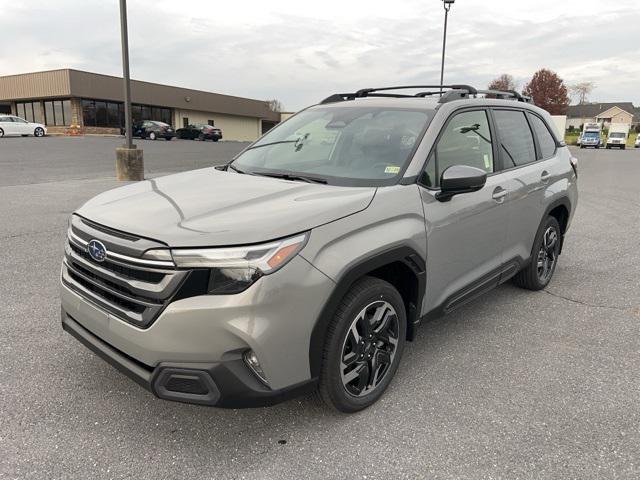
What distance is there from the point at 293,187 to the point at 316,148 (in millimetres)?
794

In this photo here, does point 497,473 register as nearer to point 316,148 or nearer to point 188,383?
point 188,383

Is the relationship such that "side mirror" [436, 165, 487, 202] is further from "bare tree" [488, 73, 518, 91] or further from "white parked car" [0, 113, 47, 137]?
"bare tree" [488, 73, 518, 91]

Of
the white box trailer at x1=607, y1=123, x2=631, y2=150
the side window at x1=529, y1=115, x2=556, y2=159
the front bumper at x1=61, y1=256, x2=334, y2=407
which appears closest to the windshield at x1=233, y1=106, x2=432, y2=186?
the front bumper at x1=61, y1=256, x2=334, y2=407

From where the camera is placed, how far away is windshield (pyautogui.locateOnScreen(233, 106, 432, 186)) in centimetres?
319

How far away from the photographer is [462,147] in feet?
11.7

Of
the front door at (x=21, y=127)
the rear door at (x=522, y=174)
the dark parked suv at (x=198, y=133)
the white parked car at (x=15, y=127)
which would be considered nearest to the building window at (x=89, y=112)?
the dark parked suv at (x=198, y=133)

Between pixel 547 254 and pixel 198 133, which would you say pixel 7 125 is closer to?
pixel 198 133

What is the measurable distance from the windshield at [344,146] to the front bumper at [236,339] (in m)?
0.97

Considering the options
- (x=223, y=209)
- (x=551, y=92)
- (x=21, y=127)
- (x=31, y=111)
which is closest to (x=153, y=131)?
(x=21, y=127)

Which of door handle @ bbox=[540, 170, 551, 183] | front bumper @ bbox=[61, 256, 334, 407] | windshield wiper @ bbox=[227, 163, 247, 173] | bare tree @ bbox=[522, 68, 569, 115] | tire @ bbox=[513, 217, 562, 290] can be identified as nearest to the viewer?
front bumper @ bbox=[61, 256, 334, 407]

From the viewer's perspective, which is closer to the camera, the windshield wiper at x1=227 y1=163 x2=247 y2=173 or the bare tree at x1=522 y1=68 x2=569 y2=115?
the windshield wiper at x1=227 y1=163 x2=247 y2=173

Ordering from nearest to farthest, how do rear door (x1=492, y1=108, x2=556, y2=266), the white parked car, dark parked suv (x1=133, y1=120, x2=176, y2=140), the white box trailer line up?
1. rear door (x1=492, y1=108, x2=556, y2=266)
2. the white parked car
3. dark parked suv (x1=133, y1=120, x2=176, y2=140)
4. the white box trailer

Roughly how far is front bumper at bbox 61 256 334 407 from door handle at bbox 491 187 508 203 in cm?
185

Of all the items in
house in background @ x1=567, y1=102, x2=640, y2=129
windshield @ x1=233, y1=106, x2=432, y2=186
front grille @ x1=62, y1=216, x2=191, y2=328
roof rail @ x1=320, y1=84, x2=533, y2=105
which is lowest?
front grille @ x1=62, y1=216, x2=191, y2=328
